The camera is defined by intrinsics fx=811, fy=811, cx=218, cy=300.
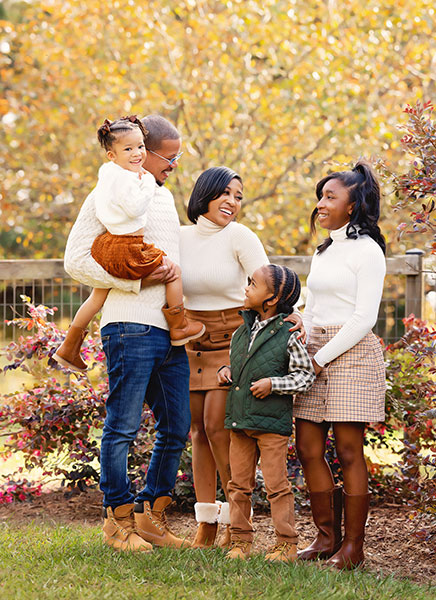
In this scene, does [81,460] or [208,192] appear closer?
[208,192]

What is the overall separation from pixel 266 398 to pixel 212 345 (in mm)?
485

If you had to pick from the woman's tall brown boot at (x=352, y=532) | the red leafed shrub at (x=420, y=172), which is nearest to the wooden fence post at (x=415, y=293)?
the red leafed shrub at (x=420, y=172)

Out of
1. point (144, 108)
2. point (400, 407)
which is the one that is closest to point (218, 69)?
point (144, 108)

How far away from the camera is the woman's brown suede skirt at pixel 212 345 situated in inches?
161

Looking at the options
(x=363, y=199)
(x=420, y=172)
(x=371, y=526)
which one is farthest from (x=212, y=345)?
(x=371, y=526)

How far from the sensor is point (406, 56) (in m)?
10.8

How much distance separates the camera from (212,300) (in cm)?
411

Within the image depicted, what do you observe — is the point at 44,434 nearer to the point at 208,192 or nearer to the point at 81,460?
the point at 81,460

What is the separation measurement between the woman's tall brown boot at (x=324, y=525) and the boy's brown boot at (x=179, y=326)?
99 centimetres

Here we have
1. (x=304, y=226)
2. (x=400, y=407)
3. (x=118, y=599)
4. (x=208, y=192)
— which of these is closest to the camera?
(x=118, y=599)

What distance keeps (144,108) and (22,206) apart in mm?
4271

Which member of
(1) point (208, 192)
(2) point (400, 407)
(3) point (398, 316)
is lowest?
(2) point (400, 407)

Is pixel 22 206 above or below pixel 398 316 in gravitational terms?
above

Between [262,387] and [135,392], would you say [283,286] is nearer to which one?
[262,387]
